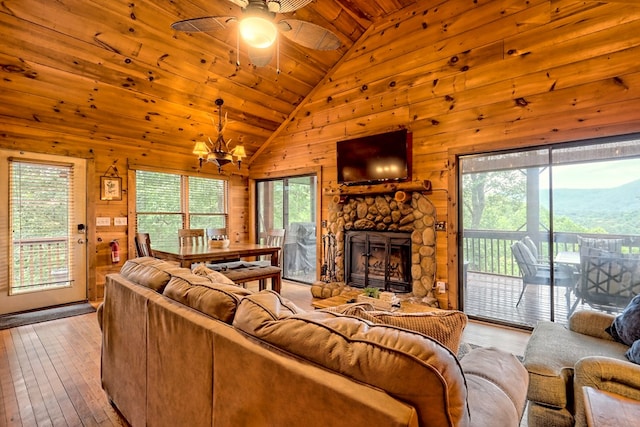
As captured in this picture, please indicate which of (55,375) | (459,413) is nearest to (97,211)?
(55,375)

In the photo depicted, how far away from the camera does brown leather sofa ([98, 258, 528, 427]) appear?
71 cm

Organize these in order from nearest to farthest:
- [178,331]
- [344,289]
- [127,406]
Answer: [178,331]
[127,406]
[344,289]

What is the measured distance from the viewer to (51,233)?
163 inches

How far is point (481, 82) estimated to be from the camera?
141 inches

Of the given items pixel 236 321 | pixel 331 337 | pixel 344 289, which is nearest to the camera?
pixel 331 337

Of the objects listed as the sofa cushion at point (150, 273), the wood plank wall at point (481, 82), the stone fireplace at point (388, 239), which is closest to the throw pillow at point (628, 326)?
the wood plank wall at point (481, 82)

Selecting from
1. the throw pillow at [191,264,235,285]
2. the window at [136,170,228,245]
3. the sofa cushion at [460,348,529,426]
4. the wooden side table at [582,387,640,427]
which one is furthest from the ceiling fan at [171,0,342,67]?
the window at [136,170,228,245]

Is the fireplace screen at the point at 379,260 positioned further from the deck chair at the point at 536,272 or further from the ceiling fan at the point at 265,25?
the ceiling fan at the point at 265,25

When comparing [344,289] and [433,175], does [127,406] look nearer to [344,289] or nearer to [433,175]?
[344,289]

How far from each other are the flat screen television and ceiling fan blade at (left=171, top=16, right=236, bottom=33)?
256cm

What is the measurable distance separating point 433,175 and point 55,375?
4249 mm

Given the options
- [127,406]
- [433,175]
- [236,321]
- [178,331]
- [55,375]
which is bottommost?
[55,375]

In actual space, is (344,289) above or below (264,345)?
below

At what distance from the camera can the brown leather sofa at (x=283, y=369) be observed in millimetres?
711
